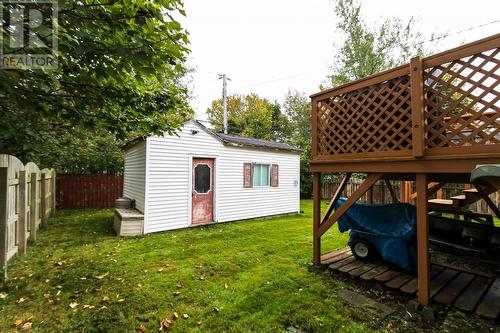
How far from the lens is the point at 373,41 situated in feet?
46.6

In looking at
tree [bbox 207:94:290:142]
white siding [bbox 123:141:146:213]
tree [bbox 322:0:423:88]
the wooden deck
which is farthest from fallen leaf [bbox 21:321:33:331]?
tree [bbox 207:94:290:142]

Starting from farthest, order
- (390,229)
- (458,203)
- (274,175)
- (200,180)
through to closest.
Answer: (274,175), (200,180), (458,203), (390,229)

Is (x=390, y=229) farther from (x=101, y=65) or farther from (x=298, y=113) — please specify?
(x=298, y=113)

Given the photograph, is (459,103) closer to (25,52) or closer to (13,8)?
(25,52)

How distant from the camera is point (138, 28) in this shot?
231cm

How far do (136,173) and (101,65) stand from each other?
5.69 m

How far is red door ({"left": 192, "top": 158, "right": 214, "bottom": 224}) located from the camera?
750 cm

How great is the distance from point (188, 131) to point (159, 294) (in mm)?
4919

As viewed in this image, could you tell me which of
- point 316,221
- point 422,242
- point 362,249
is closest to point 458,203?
point 362,249

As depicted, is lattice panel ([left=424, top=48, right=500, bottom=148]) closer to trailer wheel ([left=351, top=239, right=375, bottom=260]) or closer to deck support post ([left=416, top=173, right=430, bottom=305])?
deck support post ([left=416, top=173, right=430, bottom=305])

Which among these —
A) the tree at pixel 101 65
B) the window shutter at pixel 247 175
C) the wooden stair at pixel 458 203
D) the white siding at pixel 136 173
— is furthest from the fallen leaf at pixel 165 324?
the window shutter at pixel 247 175

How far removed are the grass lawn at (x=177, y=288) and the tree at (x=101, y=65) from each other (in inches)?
85.7

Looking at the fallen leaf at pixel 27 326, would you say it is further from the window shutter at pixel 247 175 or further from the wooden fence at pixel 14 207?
the window shutter at pixel 247 175

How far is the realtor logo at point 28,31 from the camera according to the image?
184 centimetres
